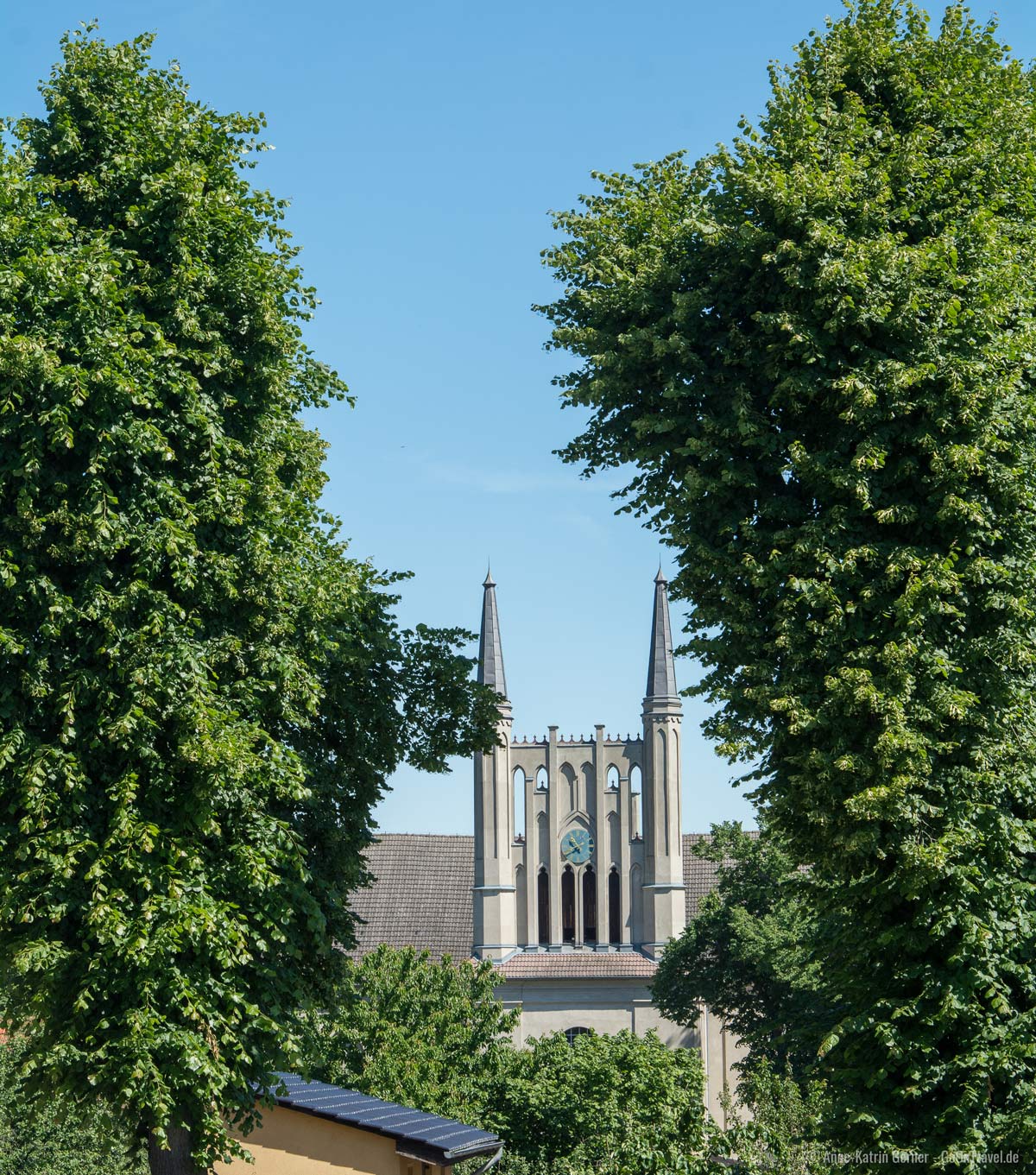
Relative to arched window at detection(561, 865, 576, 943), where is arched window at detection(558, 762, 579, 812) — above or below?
above

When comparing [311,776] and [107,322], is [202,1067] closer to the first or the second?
[311,776]

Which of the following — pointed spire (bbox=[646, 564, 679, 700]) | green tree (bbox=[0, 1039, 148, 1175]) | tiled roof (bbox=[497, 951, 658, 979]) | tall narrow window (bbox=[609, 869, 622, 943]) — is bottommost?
green tree (bbox=[0, 1039, 148, 1175])

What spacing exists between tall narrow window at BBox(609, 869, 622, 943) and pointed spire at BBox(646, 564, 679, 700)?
7933 mm

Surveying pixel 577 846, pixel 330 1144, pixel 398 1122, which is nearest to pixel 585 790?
pixel 577 846

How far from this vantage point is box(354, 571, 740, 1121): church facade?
6309 centimetres

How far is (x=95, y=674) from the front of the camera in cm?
1661

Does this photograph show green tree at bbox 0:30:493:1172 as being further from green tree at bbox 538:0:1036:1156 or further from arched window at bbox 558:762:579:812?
arched window at bbox 558:762:579:812

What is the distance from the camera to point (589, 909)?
64875 mm

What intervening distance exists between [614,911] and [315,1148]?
45.9 meters

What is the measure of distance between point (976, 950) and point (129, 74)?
13989 mm

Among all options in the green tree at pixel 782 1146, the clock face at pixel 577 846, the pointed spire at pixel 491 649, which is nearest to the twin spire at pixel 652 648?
the pointed spire at pixel 491 649

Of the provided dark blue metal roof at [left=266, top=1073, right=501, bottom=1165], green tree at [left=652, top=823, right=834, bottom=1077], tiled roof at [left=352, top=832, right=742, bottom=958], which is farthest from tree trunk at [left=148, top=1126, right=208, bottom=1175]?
tiled roof at [left=352, top=832, right=742, bottom=958]

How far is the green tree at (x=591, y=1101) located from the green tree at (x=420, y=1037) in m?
0.96

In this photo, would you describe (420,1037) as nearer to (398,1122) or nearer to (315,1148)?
(398,1122)
